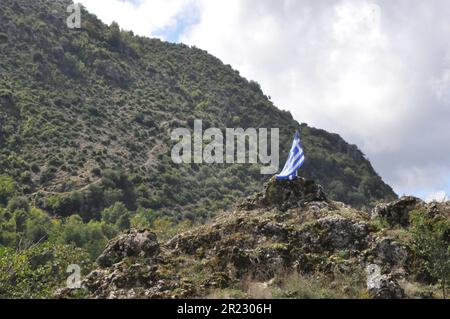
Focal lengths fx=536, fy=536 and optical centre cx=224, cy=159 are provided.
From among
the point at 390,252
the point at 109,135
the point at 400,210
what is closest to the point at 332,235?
the point at 390,252

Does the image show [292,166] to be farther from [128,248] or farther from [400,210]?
[128,248]

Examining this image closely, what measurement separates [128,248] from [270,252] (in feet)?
12.1

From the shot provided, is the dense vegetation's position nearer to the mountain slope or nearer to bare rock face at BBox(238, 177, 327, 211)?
the mountain slope

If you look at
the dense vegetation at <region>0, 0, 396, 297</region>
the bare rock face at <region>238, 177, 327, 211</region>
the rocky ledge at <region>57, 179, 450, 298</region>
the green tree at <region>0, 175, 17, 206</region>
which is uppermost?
the dense vegetation at <region>0, 0, 396, 297</region>

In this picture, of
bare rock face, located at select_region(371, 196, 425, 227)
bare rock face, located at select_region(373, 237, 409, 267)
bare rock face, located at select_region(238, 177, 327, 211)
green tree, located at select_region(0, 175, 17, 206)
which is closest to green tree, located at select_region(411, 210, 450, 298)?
bare rock face, located at select_region(373, 237, 409, 267)

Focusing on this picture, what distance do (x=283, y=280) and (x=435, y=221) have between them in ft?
14.0

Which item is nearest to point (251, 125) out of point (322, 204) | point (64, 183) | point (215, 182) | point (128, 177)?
point (215, 182)

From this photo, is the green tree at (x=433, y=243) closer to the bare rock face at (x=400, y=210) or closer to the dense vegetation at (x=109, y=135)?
the bare rock face at (x=400, y=210)

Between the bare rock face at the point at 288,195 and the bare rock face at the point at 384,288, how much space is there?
14.3 ft

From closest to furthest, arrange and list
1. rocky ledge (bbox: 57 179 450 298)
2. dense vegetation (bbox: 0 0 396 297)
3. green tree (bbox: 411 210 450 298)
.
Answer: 1. green tree (bbox: 411 210 450 298)
2. rocky ledge (bbox: 57 179 450 298)
3. dense vegetation (bbox: 0 0 396 297)

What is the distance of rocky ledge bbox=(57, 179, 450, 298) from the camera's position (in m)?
12.6

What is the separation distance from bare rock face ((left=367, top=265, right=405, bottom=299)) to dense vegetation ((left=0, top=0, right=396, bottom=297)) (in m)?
31.0

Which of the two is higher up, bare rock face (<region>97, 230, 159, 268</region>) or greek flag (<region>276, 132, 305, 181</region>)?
greek flag (<region>276, 132, 305, 181</region>)
